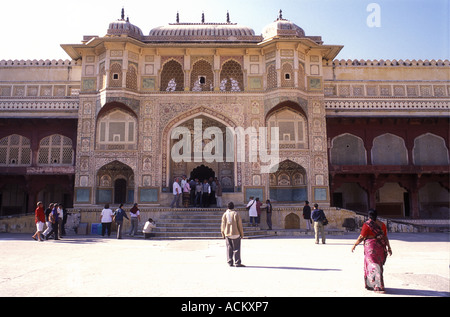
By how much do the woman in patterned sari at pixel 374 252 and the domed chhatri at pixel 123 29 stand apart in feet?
46.3

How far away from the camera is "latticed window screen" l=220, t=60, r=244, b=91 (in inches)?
660

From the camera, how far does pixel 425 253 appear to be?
26.3ft

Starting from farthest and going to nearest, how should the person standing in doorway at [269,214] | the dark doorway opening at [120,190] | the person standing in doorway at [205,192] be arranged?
1. the dark doorway opening at [120,190]
2. the person standing in doorway at [205,192]
3. the person standing in doorway at [269,214]

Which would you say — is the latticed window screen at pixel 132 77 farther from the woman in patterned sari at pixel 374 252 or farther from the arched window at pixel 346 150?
the woman in patterned sari at pixel 374 252

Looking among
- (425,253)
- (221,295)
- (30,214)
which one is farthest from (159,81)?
(221,295)

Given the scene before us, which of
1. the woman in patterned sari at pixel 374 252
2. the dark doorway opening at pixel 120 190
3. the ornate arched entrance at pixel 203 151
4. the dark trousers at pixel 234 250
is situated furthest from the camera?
the ornate arched entrance at pixel 203 151

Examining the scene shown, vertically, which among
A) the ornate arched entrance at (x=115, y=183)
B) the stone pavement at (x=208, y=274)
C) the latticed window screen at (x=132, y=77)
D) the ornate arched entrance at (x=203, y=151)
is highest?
the latticed window screen at (x=132, y=77)

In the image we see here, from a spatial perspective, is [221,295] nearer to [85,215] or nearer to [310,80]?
[85,215]

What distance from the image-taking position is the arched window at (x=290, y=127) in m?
15.8

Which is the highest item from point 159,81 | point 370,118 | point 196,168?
point 159,81

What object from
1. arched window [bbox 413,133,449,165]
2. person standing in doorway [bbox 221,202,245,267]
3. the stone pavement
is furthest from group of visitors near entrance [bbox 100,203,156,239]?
arched window [bbox 413,133,449,165]

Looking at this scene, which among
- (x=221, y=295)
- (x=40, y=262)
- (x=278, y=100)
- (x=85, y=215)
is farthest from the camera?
(x=278, y=100)

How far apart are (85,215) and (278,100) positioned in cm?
916

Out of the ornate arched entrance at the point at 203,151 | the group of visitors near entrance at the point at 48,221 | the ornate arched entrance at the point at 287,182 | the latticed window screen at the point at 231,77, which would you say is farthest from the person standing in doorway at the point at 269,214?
the group of visitors near entrance at the point at 48,221
